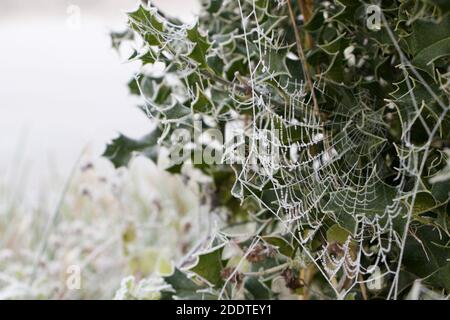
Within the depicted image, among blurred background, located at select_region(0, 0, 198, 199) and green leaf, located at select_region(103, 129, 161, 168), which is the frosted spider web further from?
blurred background, located at select_region(0, 0, 198, 199)

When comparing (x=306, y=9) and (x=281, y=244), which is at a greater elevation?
(x=306, y=9)

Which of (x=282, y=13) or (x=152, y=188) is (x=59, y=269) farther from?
(x=282, y=13)

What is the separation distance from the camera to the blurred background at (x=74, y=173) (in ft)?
3.60

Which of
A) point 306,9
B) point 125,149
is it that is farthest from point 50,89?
point 306,9

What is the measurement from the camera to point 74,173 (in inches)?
39.7

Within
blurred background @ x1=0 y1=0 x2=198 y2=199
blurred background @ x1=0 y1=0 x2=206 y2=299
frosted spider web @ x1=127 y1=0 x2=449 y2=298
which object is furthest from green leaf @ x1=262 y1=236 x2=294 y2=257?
blurred background @ x1=0 y1=0 x2=198 y2=199

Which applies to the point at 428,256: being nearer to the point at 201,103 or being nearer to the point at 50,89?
the point at 201,103

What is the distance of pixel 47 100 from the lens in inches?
70.1

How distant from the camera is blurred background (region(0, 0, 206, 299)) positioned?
3.60 feet

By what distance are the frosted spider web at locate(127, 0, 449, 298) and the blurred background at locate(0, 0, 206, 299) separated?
253 mm

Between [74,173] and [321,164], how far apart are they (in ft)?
1.80

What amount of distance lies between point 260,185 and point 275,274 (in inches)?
5.8

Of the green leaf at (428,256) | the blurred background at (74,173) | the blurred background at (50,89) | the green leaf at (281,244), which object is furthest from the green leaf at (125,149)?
the blurred background at (50,89)

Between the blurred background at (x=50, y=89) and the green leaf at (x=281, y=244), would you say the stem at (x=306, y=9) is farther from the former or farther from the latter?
the blurred background at (x=50, y=89)
